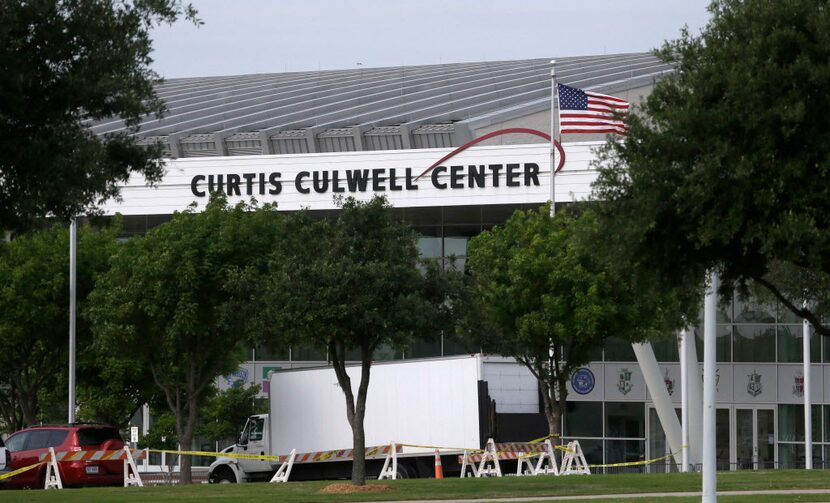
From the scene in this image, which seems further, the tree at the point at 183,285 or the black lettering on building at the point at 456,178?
the black lettering on building at the point at 456,178

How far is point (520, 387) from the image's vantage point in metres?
34.6

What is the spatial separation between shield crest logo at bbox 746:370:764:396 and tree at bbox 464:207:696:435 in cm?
1372

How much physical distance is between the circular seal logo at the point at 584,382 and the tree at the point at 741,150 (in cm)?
3486

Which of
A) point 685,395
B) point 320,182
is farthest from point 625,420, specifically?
point 320,182

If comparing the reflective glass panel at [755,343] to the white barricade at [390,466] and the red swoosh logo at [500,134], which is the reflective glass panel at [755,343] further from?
the white barricade at [390,466]

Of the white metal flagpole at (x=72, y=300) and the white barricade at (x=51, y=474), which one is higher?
the white metal flagpole at (x=72, y=300)

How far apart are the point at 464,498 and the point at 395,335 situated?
3.36 m

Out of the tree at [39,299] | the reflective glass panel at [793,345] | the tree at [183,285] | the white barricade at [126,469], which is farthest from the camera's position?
the reflective glass panel at [793,345]

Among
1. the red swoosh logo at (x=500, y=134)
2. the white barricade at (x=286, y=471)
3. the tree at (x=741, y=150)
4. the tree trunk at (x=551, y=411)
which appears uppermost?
the red swoosh logo at (x=500, y=134)

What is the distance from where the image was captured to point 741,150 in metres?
13.3

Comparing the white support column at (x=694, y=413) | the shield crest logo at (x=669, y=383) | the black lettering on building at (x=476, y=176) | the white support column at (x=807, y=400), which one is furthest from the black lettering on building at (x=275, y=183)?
the white support column at (x=807, y=400)

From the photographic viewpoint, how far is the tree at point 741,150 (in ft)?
42.6

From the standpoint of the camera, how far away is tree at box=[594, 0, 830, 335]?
42.6ft

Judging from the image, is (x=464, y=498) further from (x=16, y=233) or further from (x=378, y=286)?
(x=16, y=233)
